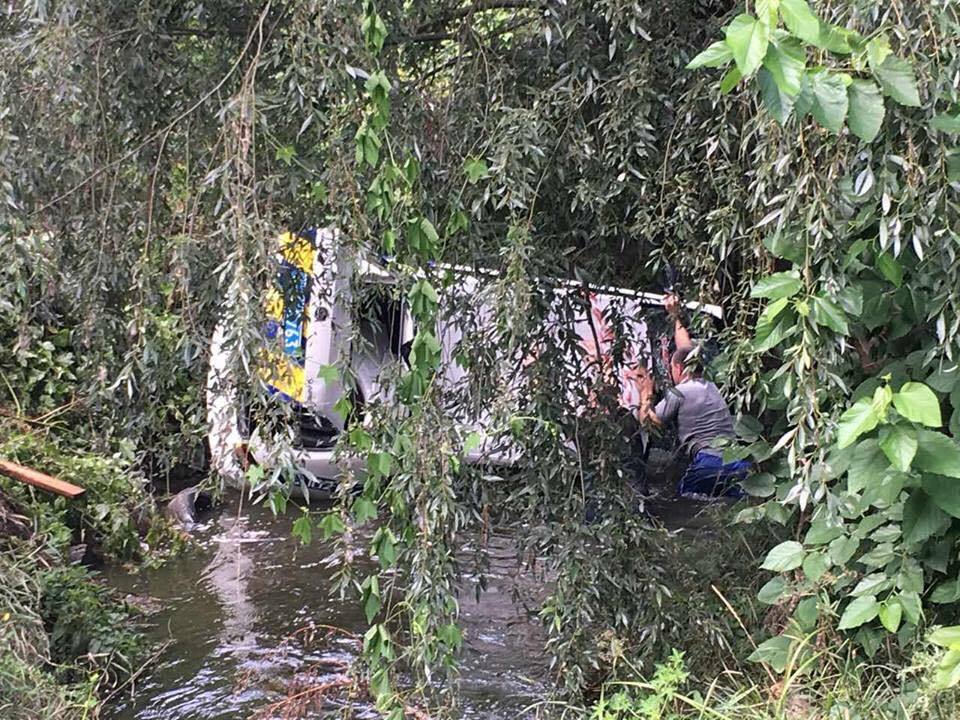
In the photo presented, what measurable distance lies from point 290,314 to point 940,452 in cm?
222

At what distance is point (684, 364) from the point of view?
3.45m

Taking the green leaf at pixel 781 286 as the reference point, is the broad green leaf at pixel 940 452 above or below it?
below

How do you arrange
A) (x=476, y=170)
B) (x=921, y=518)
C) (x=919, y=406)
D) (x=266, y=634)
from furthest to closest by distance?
1. (x=266, y=634)
2. (x=476, y=170)
3. (x=921, y=518)
4. (x=919, y=406)

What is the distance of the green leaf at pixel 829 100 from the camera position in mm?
2000

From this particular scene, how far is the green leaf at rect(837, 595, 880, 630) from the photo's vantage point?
9.58 ft

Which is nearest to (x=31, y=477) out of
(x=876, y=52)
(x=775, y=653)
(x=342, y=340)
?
(x=342, y=340)

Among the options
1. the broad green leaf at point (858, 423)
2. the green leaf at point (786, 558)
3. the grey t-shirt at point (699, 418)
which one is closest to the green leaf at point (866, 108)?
the broad green leaf at point (858, 423)

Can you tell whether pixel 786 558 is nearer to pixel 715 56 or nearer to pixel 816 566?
pixel 816 566

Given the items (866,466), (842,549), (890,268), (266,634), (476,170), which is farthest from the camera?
(266,634)

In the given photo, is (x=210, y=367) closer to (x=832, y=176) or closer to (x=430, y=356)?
(x=430, y=356)

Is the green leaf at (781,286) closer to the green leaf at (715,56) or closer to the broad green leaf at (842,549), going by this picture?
the green leaf at (715,56)

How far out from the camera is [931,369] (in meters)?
2.91

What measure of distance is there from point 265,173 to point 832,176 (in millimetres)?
1794

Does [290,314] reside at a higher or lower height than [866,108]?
lower
